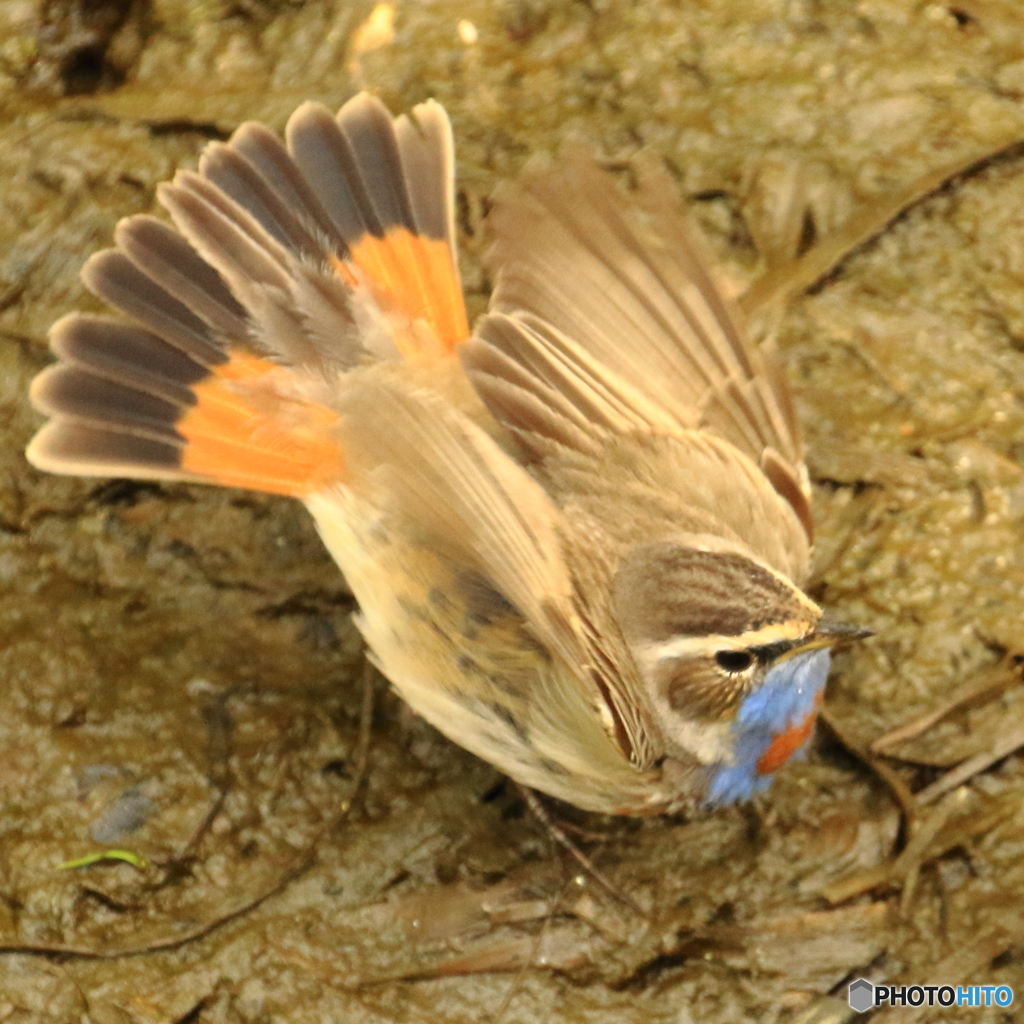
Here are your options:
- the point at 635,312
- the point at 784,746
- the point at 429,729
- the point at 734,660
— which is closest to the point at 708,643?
the point at 734,660

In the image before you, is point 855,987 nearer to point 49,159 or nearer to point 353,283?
point 353,283

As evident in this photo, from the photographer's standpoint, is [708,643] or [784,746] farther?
[784,746]

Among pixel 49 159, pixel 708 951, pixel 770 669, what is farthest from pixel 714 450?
pixel 49 159

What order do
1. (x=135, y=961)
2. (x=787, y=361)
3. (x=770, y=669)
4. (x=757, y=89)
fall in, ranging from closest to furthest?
(x=770, y=669), (x=135, y=961), (x=787, y=361), (x=757, y=89)

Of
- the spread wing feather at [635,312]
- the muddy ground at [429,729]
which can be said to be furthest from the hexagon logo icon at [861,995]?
the spread wing feather at [635,312]

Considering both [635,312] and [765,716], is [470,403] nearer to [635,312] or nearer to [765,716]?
[635,312]

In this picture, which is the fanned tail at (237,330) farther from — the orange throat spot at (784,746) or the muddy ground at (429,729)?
the orange throat spot at (784,746)

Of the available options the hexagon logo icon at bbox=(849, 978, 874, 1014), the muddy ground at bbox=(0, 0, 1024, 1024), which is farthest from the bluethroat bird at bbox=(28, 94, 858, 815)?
the hexagon logo icon at bbox=(849, 978, 874, 1014)
